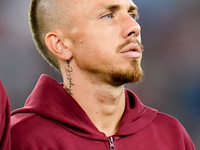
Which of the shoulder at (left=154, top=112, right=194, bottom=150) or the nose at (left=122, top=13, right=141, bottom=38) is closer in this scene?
the nose at (left=122, top=13, right=141, bottom=38)

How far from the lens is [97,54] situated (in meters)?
1.86

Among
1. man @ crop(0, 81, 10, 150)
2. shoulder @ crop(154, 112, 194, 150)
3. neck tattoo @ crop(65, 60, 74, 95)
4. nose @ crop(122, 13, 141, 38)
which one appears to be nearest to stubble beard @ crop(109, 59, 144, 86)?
nose @ crop(122, 13, 141, 38)

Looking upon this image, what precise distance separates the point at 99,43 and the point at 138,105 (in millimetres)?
469

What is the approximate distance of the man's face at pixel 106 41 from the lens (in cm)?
185

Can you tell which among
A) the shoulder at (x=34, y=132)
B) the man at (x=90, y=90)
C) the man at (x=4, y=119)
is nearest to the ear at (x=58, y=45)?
the man at (x=90, y=90)

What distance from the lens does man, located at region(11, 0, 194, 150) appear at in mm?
1788

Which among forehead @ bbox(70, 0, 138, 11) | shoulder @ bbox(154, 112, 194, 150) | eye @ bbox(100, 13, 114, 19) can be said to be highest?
forehead @ bbox(70, 0, 138, 11)

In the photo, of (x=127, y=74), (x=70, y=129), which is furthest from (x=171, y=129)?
(x=70, y=129)

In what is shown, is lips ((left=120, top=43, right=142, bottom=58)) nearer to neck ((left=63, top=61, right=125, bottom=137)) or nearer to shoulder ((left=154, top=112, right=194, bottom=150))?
neck ((left=63, top=61, right=125, bottom=137))

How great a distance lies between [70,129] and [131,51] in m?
0.49

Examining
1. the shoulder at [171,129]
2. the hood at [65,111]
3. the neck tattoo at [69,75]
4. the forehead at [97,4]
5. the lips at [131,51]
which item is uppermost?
the forehead at [97,4]

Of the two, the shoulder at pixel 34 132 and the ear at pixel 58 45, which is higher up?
the ear at pixel 58 45

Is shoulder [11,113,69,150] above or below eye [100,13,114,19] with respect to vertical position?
below

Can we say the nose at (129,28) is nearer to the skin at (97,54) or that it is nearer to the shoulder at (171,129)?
the skin at (97,54)
